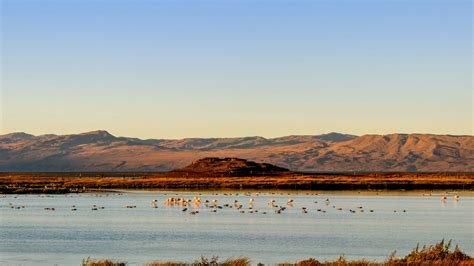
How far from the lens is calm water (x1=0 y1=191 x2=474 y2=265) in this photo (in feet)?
151

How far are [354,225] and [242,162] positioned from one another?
5180 inches

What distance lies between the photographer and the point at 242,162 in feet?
646

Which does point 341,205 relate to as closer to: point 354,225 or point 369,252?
point 354,225

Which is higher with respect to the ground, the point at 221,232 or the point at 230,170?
the point at 230,170

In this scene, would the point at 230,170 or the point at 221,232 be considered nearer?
the point at 221,232

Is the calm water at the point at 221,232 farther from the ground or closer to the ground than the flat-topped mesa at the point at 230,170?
closer to the ground

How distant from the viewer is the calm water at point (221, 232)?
46000 mm

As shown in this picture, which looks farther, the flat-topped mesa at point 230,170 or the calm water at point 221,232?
the flat-topped mesa at point 230,170

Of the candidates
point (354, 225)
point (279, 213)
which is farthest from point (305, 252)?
point (279, 213)

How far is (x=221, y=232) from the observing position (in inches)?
2327

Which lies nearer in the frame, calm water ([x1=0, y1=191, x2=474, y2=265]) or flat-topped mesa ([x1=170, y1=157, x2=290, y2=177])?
calm water ([x1=0, y1=191, x2=474, y2=265])

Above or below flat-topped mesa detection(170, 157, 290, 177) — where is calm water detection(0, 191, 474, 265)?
below

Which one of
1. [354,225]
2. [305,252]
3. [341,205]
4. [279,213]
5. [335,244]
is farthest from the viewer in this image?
[341,205]

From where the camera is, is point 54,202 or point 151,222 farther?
point 54,202
